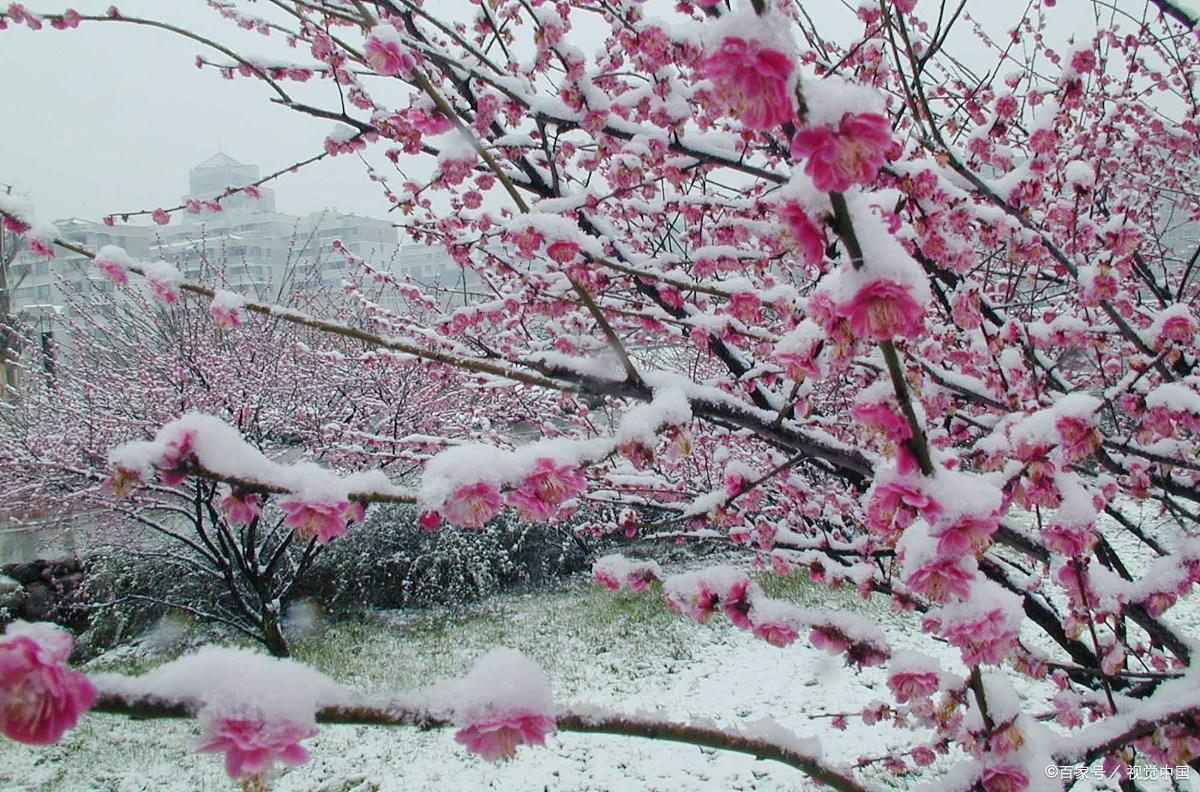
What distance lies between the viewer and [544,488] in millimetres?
1040

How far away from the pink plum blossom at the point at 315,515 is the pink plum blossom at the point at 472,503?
145 mm

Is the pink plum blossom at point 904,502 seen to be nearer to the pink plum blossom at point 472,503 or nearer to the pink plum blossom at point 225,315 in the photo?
the pink plum blossom at point 472,503

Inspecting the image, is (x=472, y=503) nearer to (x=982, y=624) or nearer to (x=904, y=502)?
(x=904, y=502)

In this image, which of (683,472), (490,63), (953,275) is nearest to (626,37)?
(490,63)

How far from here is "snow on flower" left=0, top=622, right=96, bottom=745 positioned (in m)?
0.55

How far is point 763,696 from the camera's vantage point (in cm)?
482

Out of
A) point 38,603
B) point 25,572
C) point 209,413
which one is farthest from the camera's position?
point 25,572

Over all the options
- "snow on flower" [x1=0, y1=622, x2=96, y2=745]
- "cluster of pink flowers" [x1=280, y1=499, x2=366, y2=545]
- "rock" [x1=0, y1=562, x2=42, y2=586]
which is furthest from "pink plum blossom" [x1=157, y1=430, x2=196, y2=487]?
"rock" [x1=0, y1=562, x2=42, y2=586]

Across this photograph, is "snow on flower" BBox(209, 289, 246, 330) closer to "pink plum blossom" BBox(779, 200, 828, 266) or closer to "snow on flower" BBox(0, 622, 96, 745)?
"snow on flower" BBox(0, 622, 96, 745)

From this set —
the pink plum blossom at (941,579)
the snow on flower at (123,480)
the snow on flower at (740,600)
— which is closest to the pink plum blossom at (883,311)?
the pink plum blossom at (941,579)

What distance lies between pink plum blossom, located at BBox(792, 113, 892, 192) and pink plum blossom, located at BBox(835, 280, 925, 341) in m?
0.14

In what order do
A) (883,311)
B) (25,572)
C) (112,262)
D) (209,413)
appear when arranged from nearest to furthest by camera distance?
(883,311) < (112,262) < (209,413) < (25,572)

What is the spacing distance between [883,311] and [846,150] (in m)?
0.19

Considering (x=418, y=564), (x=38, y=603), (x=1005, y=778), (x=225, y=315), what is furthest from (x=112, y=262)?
(x=38, y=603)
